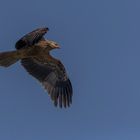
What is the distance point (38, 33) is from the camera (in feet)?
69.1

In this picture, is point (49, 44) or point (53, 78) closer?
point (49, 44)

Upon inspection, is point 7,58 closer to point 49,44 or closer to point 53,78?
point 49,44

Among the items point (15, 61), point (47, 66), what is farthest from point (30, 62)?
point (15, 61)

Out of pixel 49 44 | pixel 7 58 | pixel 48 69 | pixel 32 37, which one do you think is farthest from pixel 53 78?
pixel 32 37

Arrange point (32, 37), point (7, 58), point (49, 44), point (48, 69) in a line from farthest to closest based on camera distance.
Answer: point (48, 69), point (49, 44), point (7, 58), point (32, 37)

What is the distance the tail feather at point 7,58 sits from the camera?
863 inches

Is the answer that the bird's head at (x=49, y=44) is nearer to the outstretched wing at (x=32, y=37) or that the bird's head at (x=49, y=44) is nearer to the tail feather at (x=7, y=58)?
the tail feather at (x=7, y=58)

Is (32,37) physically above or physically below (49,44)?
below

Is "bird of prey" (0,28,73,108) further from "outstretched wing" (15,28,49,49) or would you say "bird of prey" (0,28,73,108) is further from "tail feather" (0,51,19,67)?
"outstretched wing" (15,28,49,49)

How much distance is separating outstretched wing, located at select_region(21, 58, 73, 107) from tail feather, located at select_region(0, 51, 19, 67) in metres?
2.62

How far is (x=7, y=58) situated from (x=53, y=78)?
3907 mm

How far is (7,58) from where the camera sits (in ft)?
72.4

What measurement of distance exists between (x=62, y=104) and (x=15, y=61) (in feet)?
10.1

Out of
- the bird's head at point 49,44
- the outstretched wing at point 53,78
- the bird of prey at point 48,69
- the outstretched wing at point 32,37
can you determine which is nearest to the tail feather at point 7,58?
the bird of prey at point 48,69
